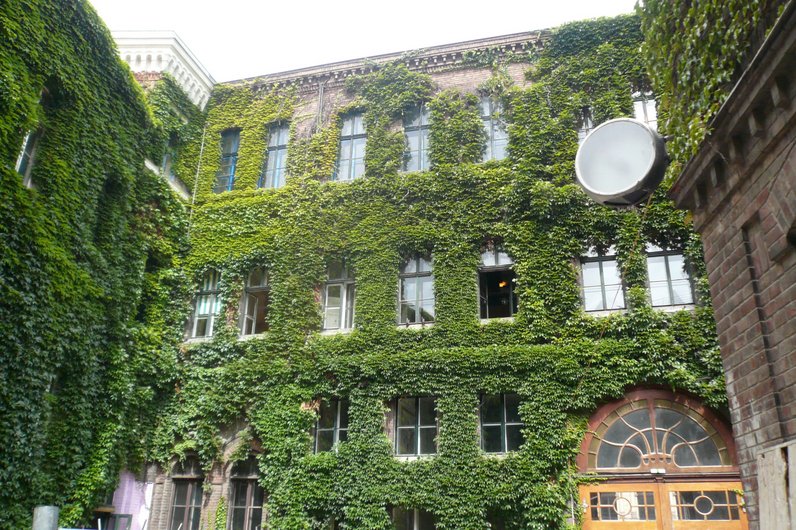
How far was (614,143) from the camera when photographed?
19.4ft

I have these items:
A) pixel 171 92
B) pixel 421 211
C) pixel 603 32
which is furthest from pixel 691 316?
pixel 171 92

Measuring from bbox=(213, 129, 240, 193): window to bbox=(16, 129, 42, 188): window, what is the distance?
6.11 meters

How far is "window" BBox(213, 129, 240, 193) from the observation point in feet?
65.2

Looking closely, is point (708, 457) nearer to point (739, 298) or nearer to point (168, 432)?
point (739, 298)

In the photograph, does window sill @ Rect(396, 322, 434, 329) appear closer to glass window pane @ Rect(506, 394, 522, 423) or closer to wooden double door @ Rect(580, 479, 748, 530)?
glass window pane @ Rect(506, 394, 522, 423)

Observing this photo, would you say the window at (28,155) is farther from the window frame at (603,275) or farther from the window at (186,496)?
the window frame at (603,275)

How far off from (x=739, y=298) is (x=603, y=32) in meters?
13.1

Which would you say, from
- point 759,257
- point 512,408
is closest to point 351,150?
point 512,408

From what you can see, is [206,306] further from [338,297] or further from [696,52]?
[696,52]

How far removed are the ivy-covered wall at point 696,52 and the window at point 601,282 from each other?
24.4 feet

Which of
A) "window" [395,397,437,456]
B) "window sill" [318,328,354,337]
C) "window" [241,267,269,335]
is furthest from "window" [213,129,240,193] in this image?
"window" [395,397,437,456]

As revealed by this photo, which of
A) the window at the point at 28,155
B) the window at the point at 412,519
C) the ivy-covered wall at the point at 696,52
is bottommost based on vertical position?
the window at the point at 412,519

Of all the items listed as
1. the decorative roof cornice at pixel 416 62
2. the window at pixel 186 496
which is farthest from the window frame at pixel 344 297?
the decorative roof cornice at pixel 416 62

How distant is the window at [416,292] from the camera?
642 inches
